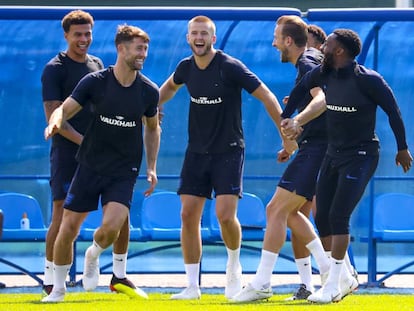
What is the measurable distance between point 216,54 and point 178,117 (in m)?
3.26

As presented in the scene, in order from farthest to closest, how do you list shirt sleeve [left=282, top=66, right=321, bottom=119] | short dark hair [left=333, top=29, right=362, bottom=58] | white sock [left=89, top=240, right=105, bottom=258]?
1. white sock [left=89, top=240, right=105, bottom=258]
2. shirt sleeve [left=282, top=66, right=321, bottom=119]
3. short dark hair [left=333, top=29, right=362, bottom=58]

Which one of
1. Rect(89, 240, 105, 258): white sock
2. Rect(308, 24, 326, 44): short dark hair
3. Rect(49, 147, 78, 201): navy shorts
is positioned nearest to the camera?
Rect(89, 240, 105, 258): white sock

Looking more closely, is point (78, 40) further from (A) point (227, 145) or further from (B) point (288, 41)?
(B) point (288, 41)

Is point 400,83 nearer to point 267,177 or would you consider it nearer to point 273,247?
point 267,177

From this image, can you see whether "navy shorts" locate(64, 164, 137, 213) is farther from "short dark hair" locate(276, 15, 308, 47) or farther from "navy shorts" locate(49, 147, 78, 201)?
"short dark hair" locate(276, 15, 308, 47)

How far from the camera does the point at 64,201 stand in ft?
33.8

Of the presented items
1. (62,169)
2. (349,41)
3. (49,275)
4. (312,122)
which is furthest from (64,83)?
(349,41)

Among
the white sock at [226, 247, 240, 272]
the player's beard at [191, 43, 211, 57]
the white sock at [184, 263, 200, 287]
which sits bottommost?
the white sock at [184, 263, 200, 287]

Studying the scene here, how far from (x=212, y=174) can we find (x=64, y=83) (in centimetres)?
146

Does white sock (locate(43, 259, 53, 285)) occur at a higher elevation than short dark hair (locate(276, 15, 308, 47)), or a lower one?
lower

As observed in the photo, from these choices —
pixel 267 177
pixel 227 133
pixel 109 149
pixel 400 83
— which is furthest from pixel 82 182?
pixel 400 83

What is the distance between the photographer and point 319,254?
32.4 ft

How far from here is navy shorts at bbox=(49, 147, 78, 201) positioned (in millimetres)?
10352

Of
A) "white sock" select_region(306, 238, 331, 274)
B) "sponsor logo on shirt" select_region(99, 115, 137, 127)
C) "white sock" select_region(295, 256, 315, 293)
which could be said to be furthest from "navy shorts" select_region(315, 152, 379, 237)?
"sponsor logo on shirt" select_region(99, 115, 137, 127)
